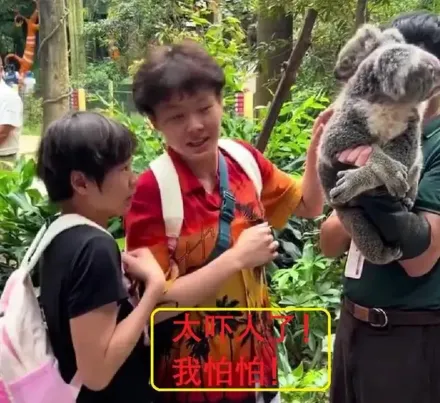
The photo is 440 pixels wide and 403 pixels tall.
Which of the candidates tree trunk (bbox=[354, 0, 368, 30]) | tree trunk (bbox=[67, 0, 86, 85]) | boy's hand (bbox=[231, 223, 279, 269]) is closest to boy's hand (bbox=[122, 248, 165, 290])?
boy's hand (bbox=[231, 223, 279, 269])

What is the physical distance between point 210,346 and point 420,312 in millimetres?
382

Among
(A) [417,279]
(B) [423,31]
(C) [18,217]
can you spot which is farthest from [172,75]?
(C) [18,217]

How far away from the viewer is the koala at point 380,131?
37.5 inches

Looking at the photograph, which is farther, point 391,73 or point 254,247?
point 254,247

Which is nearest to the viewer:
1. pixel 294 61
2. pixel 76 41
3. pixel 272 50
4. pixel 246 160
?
pixel 246 160

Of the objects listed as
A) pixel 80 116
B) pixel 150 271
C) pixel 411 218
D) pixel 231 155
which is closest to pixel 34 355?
pixel 150 271

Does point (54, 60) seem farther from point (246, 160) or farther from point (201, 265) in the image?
point (201, 265)

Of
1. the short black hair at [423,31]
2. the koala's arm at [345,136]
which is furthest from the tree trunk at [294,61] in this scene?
the koala's arm at [345,136]

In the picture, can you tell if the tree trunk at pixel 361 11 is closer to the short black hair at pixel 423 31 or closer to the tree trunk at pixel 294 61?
the tree trunk at pixel 294 61

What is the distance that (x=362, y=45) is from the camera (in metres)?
1.08

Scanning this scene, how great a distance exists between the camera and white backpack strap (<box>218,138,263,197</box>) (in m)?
1.30

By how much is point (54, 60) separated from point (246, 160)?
1.91 meters

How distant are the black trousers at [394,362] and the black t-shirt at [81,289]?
0.41 m

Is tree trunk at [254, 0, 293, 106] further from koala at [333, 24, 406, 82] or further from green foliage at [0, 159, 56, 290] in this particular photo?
koala at [333, 24, 406, 82]
